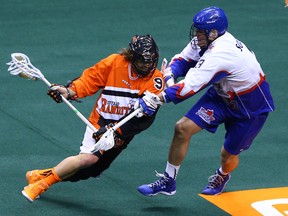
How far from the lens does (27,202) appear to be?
6.97 metres

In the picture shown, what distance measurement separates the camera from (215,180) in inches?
288

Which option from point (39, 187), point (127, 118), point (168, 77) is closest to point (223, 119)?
point (168, 77)

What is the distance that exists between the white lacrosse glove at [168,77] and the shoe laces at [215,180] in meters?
0.91

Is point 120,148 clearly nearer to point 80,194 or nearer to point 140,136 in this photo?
point 80,194

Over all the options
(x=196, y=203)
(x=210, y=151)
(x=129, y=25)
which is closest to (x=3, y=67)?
(x=129, y=25)

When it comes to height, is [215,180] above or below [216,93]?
below

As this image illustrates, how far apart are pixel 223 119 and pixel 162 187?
73 cm

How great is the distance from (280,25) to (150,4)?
1.85m

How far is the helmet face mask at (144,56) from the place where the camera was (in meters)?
6.70

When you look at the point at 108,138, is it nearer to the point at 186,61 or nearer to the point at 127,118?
the point at 127,118

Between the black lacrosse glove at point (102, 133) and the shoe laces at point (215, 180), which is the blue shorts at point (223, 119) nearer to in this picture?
the shoe laces at point (215, 180)

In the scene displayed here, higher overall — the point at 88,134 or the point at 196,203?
the point at 88,134

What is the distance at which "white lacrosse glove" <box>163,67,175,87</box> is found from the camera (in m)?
6.94

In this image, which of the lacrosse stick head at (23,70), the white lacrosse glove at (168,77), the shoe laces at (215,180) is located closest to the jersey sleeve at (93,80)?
the lacrosse stick head at (23,70)
